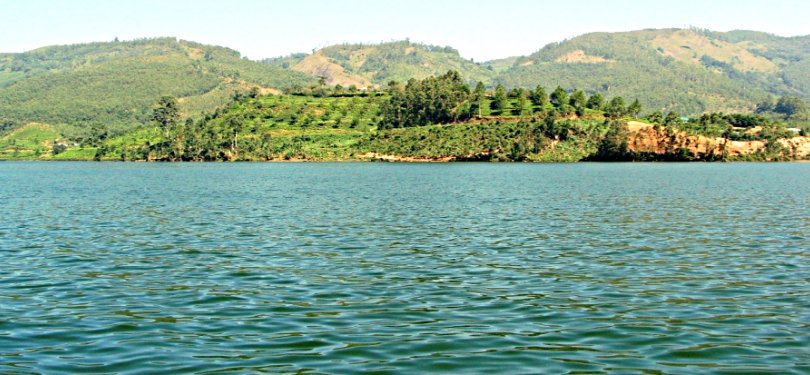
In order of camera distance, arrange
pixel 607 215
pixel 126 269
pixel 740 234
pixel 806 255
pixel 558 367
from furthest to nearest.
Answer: pixel 607 215 < pixel 740 234 < pixel 806 255 < pixel 126 269 < pixel 558 367

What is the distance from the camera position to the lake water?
70.8 feet

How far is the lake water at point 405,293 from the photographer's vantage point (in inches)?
850

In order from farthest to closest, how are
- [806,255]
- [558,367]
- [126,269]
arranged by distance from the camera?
[806,255], [126,269], [558,367]

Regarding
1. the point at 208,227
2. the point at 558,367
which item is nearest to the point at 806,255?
the point at 558,367

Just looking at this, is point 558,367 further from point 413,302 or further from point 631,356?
point 413,302

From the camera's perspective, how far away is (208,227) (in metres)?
56.0

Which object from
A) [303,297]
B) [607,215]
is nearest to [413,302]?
[303,297]

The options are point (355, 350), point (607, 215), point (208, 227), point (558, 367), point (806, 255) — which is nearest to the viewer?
point (558, 367)

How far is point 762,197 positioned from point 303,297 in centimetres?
7353

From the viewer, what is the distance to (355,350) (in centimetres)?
2214

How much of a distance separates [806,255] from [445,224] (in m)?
24.7

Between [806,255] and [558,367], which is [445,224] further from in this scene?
[558,367]

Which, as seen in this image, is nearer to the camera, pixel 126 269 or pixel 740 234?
pixel 126 269

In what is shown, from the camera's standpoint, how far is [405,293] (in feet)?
101
